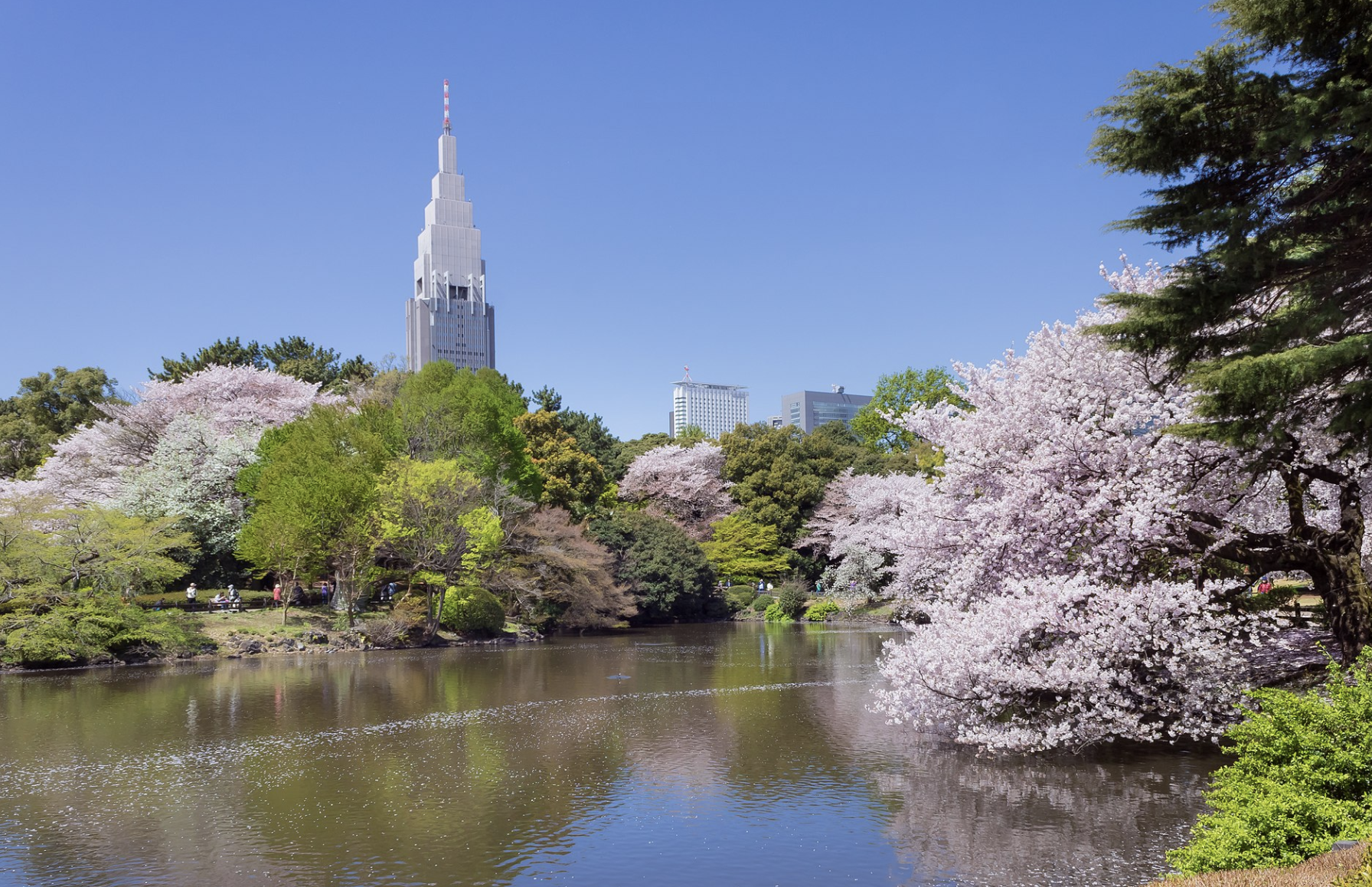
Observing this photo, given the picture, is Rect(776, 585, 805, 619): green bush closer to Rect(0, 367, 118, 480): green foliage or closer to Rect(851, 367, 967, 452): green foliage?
Rect(851, 367, 967, 452): green foliage

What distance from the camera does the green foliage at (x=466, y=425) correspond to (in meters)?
35.7

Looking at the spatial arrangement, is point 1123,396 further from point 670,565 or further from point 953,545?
point 670,565

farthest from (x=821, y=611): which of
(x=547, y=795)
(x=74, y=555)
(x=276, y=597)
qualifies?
(x=547, y=795)

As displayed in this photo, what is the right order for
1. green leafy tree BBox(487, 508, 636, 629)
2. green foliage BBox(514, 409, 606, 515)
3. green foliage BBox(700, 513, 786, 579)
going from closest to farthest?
green leafy tree BBox(487, 508, 636, 629)
green foliage BBox(514, 409, 606, 515)
green foliage BBox(700, 513, 786, 579)

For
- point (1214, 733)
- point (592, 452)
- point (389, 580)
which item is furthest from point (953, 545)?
point (592, 452)

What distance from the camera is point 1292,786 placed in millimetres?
6934

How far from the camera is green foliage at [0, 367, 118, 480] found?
4553 centimetres

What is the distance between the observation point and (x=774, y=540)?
48.4 m

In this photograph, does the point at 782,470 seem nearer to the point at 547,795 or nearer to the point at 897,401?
the point at 897,401

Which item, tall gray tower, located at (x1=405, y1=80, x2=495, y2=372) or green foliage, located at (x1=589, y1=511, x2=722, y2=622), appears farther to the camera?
tall gray tower, located at (x1=405, y1=80, x2=495, y2=372)

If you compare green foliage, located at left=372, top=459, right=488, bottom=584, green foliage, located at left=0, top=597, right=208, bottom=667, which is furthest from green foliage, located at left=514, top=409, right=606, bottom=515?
green foliage, located at left=0, top=597, right=208, bottom=667

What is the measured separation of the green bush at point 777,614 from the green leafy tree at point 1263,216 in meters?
34.0

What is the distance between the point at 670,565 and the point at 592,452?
1329 centimetres

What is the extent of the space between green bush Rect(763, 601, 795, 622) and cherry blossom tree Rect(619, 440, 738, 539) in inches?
278
